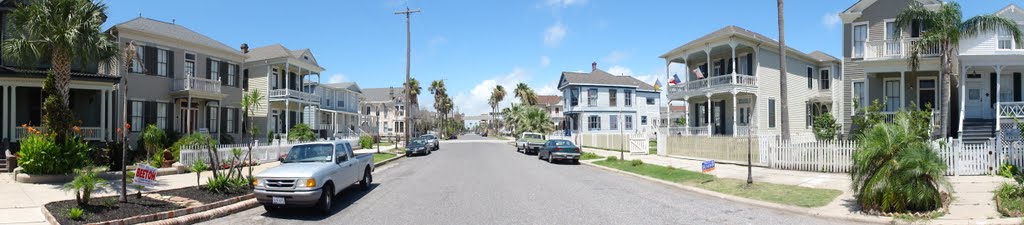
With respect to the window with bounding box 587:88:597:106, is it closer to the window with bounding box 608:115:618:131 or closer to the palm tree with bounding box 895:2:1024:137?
the window with bounding box 608:115:618:131

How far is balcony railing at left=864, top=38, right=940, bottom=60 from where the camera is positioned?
22125mm

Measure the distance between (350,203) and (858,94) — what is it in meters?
24.0

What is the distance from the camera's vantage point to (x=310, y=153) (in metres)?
11.9

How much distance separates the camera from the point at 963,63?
2022 centimetres

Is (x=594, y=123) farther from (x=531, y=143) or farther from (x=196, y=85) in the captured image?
(x=196, y=85)

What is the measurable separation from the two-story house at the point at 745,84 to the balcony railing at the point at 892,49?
4.78 m

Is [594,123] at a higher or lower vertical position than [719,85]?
lower

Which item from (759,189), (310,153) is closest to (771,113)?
(759,189)

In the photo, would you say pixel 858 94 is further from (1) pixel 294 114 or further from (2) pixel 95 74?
(1) pixel 294 114

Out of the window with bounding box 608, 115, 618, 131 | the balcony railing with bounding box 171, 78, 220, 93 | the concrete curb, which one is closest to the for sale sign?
the concrete curb

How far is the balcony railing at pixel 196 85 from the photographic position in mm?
25403

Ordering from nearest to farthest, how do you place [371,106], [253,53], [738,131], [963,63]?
[963,63] < [738,131] < [253,53] < [371,106]

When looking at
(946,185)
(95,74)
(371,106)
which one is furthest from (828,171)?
(371,106)

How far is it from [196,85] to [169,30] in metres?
3.17
